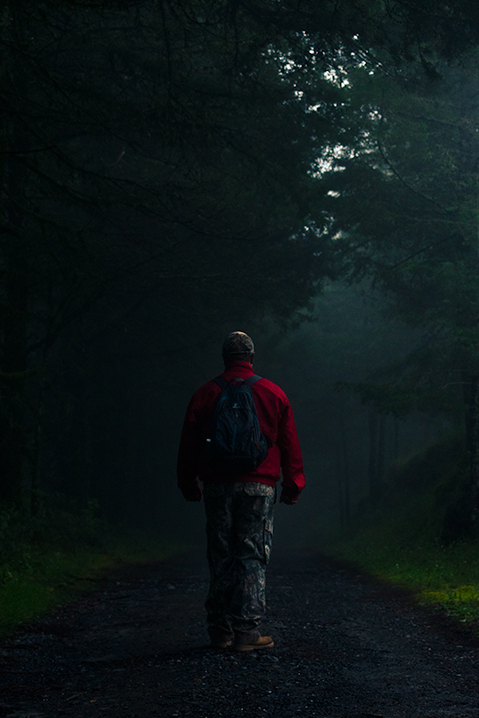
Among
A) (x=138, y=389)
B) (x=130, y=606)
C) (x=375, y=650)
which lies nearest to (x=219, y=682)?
(x=375, y=650)

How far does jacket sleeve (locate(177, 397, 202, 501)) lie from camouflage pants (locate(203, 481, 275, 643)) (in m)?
0.18

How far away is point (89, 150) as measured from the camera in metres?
15.8

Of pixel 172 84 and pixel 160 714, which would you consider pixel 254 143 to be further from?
pixel 160 714

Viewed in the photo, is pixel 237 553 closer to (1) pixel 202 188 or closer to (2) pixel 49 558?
(2) pixel 49 558

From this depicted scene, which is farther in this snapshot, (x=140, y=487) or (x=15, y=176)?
(x=140, y=487)

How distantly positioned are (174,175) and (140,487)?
57.7ft

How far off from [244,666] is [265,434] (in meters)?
1.67

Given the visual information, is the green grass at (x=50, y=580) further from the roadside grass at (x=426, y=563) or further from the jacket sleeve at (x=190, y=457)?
the roadside grass at (x=426, y=563)

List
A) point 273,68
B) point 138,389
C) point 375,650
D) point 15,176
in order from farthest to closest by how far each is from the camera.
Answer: point 138,389 < point 273,68 < point 15,176 < point 375,650

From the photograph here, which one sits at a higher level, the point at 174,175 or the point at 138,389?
the point at 174,175

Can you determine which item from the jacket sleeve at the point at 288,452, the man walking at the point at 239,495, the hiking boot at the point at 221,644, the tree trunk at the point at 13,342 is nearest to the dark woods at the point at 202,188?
the tree trunk at the point at 13,342

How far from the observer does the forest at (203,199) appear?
971 cm

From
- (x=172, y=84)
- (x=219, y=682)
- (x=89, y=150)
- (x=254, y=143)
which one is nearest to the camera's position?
(x=219, y=682)

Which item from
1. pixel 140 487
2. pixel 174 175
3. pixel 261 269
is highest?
pixel 174 175
